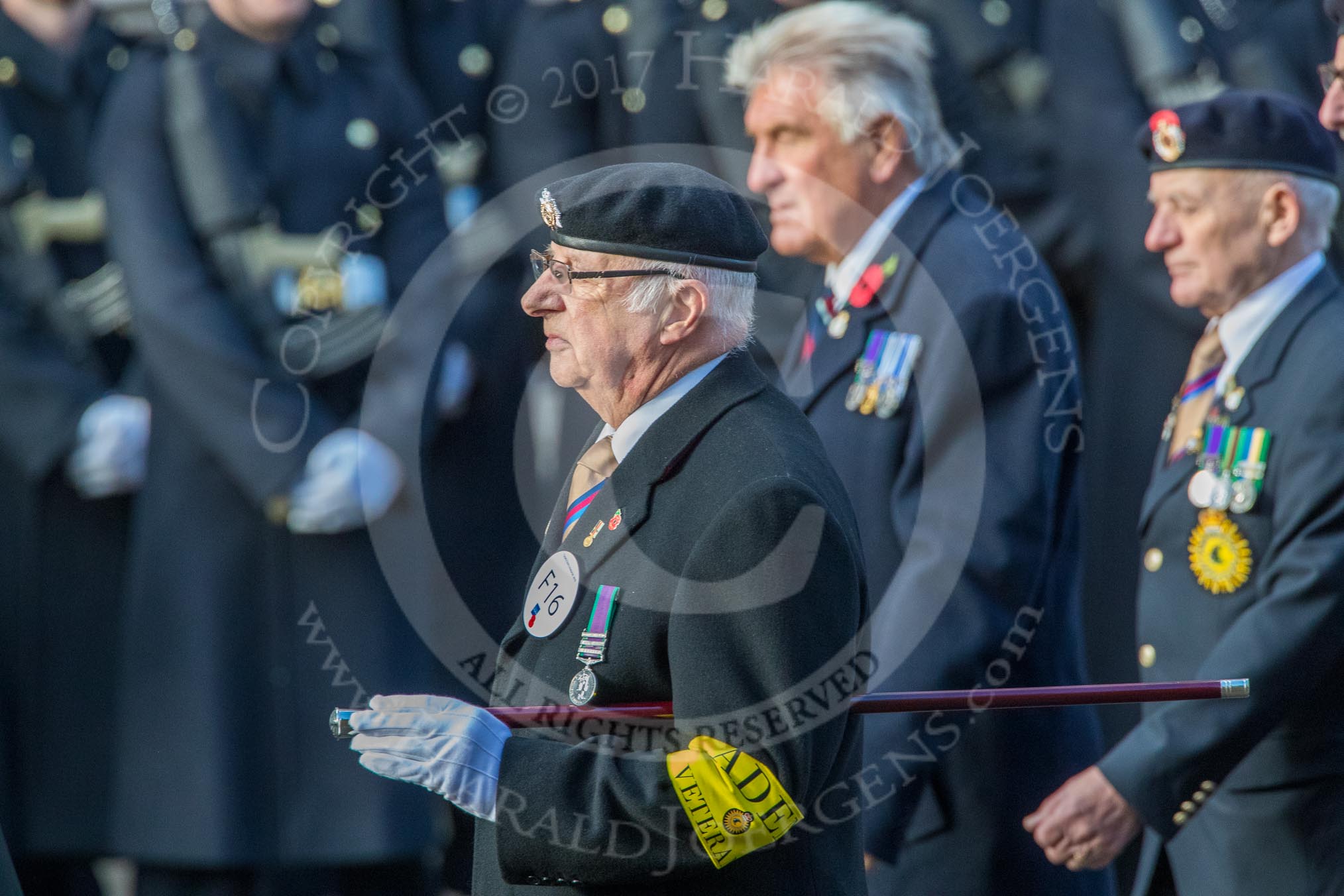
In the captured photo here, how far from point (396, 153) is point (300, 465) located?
948 mm

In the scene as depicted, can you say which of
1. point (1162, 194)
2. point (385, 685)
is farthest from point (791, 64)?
point (385, 685)

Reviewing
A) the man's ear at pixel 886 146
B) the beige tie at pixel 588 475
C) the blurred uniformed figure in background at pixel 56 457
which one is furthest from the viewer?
the blurred uniformed figure in background at pixel 56 457

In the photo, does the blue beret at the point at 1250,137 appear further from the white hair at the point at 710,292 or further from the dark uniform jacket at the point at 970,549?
the white hair at the point at 710,292

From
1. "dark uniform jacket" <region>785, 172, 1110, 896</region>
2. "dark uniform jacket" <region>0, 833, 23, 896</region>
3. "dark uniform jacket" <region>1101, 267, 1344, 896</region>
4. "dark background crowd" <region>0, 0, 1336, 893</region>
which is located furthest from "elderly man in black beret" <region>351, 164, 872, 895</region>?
"dark background crowd" <region>0, 0, 1336, 893</region>

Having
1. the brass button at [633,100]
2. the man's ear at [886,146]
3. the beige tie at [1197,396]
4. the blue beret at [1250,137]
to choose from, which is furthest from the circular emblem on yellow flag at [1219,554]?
the brass button at [633,100]

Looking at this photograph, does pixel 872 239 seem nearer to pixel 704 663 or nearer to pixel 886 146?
pixel 886 146

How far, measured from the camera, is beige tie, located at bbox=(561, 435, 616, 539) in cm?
270

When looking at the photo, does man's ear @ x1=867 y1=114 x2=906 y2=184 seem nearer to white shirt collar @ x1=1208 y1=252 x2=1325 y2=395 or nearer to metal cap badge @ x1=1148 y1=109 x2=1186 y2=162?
metal cap badge @ x1=1148 y1=109 x2=1186 y2=162

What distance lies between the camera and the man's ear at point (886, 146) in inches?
151

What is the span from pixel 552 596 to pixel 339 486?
2250 millimetres

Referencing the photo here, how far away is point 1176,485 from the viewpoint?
3.70 metres

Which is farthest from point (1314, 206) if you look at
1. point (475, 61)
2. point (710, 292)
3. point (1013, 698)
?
point (475, 61)

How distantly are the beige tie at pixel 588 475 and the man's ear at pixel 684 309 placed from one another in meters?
0.22

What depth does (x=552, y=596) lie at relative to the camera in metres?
2.60
